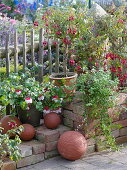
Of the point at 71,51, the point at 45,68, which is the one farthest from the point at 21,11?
the point at 71,51

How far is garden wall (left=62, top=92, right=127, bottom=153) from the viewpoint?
4.94 metres

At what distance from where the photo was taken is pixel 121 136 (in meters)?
5.43

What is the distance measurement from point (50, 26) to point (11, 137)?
1.74 m

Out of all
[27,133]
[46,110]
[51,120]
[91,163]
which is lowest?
[91,163]

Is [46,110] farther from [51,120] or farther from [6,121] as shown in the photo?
[6,121]

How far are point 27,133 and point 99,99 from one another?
1.07 meters

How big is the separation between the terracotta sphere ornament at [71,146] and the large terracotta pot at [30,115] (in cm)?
51

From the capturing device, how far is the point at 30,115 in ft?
16.1

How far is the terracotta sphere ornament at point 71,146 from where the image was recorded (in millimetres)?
4563

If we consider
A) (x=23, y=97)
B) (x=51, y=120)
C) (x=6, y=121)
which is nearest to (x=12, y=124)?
(x=6, y=121)

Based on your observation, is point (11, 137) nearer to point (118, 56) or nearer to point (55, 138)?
point (55, 138)

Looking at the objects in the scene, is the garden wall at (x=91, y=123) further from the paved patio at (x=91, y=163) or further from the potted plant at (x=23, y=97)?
the potted plant at (x=23, y=97)

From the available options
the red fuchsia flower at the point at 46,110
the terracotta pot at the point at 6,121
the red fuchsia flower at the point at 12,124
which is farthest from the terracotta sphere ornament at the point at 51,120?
the red fuchsia flower at the point at 12,124

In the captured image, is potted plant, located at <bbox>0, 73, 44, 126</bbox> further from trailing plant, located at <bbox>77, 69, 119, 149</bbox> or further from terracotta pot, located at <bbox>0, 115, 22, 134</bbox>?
trailing plant, located at <bbox>77, 69, 119, 149</bbox>
